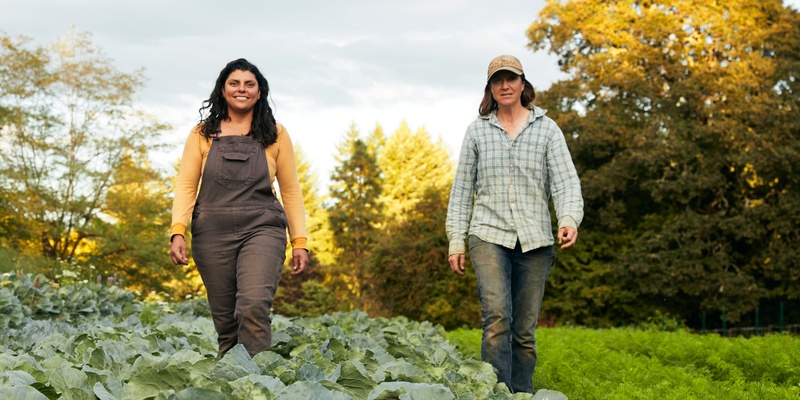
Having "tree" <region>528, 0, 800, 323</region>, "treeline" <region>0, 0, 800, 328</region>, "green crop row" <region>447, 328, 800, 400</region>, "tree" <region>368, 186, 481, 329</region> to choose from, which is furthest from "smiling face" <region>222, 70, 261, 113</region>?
"tree" <region>368, 186, 481, 329</region>

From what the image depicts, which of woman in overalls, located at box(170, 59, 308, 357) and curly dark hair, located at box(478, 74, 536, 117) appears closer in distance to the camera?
woman in overalls, located at box(170, 59, 308, 357)

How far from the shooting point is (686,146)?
2264cm

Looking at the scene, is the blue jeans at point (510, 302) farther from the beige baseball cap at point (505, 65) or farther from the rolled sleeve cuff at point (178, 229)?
the rolled sleeve cuff at point (178, 229)

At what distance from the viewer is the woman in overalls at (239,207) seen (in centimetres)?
404

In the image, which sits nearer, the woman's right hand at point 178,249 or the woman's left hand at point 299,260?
the woman's right hand at point 178,249

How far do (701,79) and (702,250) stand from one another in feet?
15.8

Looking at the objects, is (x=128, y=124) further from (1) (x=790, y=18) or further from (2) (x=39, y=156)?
(1) (x=790, y=18)

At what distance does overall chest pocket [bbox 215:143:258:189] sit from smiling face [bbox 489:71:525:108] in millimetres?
1466

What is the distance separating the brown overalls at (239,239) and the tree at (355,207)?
119 feet

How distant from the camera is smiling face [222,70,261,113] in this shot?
4.40 metres

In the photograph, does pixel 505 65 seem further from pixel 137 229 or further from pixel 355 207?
pixel 355 207

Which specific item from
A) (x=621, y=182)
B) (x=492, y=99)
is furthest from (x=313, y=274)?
(x=492, y=99)

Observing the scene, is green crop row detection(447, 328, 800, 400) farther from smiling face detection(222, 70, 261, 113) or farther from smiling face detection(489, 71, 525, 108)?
smiling face detection(222, 70, 261, 113)

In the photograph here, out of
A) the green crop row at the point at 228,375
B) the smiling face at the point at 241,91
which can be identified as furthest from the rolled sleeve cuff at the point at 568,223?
the smiling face at the point at 241,91
